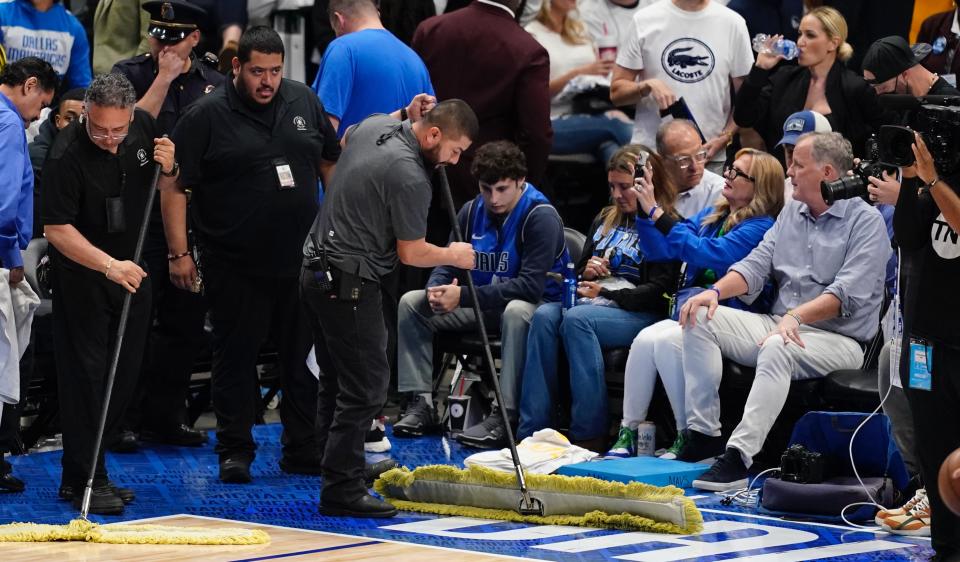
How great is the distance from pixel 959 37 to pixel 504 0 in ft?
7.74

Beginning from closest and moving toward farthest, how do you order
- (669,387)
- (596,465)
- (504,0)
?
(596,465)
(669,387)
(504,0)

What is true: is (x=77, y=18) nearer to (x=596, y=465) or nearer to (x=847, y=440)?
(x=596, y=465)

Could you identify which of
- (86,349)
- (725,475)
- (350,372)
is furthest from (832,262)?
(86,349)

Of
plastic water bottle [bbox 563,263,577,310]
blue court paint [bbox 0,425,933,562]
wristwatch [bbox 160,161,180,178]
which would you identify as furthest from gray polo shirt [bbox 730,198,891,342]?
wristwatch [bbox 160,161,180,178]

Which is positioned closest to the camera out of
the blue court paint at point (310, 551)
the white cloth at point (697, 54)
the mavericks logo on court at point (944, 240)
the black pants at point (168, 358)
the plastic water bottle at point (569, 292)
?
the mavericks logo on court at point (944, 240)

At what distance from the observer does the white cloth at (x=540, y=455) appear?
6.41m

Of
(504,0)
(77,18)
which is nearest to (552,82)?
(504,0)

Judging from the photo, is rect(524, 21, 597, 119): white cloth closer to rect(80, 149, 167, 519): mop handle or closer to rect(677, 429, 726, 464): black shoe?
rect(677, 429, 726, 464): black shoe

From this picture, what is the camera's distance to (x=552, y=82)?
8820 millimetres

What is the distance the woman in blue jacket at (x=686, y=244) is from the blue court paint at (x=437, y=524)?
2.65ft

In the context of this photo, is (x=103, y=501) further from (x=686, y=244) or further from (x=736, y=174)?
(x=736, y=174)

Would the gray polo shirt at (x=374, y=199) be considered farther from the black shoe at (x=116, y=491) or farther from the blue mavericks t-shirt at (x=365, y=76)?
the blue mavericks t-shirt at (x=365, y=76)

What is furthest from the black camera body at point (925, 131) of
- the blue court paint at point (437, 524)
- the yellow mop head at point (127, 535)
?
the yellow mop head at point (127, 535)

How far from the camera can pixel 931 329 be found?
462 cm
